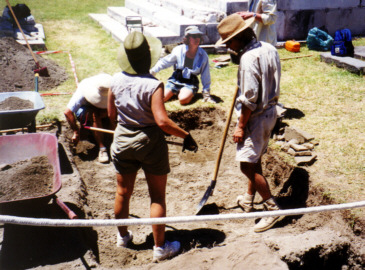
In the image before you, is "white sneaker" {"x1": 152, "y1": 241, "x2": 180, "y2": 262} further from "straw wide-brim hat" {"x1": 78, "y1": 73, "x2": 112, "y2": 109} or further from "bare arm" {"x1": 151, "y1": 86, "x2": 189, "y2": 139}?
"straw wide-brim hat" {"x1": 78, "y1": 73, "x2": 112, "y2": 109}

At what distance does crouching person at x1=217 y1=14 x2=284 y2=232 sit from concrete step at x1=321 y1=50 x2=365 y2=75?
512 centimetres

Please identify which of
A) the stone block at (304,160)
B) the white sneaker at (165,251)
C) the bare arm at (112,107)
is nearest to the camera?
the bare arm at (112,107)

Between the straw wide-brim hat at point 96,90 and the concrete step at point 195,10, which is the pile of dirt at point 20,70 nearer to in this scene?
the straw wide-brim hat at point 96,90

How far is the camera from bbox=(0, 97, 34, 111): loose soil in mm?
4684

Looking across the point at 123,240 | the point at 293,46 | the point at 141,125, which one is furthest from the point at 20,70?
the point at 293,46

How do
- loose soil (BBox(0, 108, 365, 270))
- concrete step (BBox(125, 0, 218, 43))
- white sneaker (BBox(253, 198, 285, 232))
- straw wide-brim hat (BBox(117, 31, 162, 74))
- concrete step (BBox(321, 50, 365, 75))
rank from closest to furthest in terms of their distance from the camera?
straw wide-brim hat (BBox(117, 31, 162, 74)) < loose soil (BBox(0, 108, 365, 270)) < white sneaker (BBox(253, 198, 285, 232)) < concrete step (BBox(321, 50, 365, 75)) < concrete step (BBox(125, 0, 218, 43))

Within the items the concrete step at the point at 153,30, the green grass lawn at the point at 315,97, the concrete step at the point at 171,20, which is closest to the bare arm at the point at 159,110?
the green grass lawn at the point at 315,97

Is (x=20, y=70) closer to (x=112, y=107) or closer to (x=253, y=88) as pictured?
(x=112, y=107)

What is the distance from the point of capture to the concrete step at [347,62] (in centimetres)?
754

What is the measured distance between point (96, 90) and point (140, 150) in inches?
78.3

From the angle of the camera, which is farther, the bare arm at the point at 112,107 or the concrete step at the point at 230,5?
the concrete step at the point at 230,5

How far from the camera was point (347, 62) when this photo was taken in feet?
25.8

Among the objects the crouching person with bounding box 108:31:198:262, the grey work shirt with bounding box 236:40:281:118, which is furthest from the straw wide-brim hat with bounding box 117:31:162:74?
the grey work shirt with bounding box 236:40:281:118

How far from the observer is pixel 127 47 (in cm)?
288
